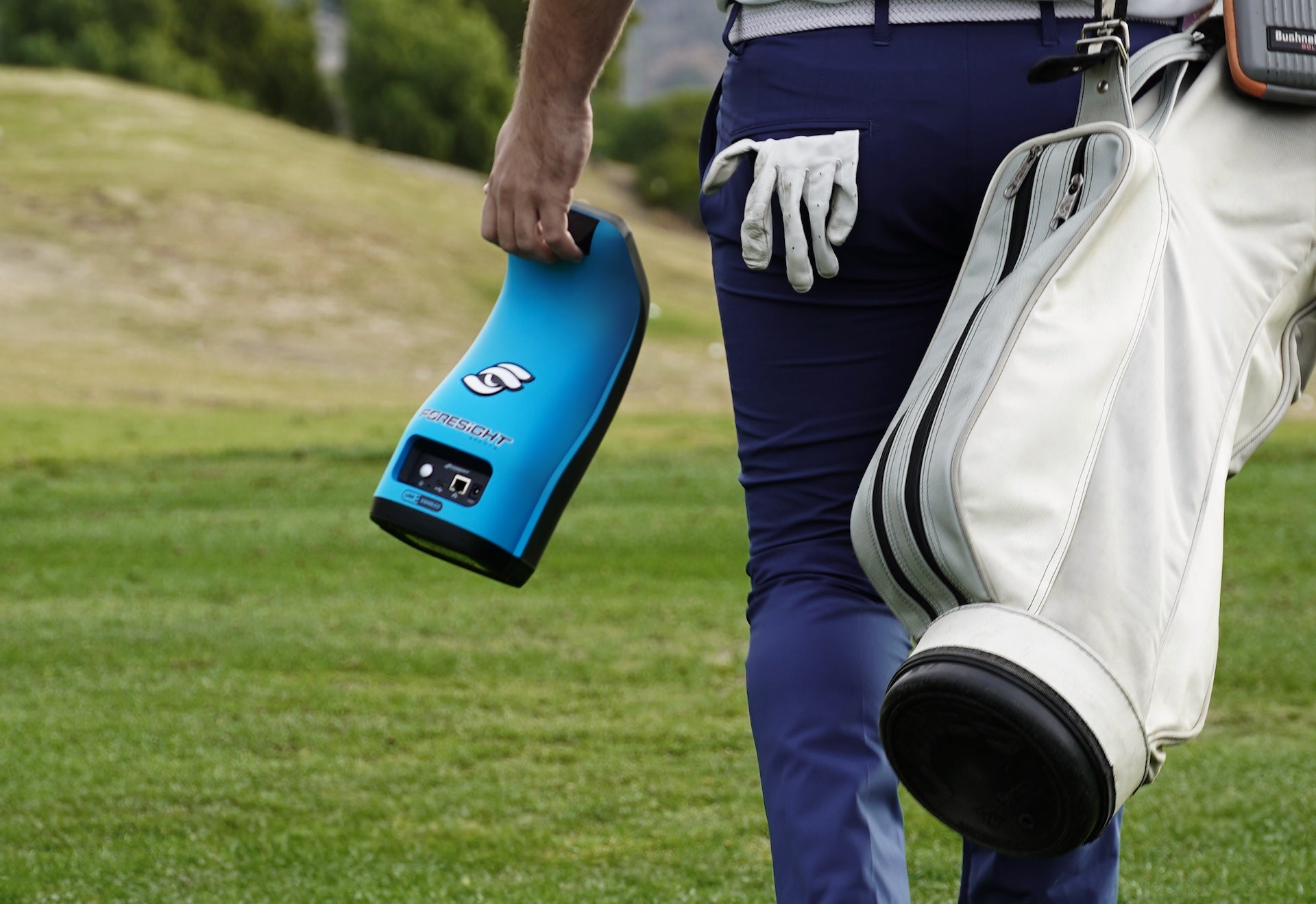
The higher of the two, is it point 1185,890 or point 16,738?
point 1185,890

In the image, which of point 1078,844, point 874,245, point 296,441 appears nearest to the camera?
point 1078,844

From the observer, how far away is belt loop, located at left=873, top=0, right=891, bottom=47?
5.04ft

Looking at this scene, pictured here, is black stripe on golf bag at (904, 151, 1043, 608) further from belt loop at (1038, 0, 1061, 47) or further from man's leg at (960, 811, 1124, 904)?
man's leg at (960, 811, 1124, 904)

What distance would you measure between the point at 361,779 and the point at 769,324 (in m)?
2.13

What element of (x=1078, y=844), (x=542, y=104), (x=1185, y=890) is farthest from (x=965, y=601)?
(x=1185, y=890)

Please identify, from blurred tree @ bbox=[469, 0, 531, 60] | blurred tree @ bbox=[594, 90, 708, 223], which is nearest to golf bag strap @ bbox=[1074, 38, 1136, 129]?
blurred tree @ bbox=[594, 90, 708, 223]

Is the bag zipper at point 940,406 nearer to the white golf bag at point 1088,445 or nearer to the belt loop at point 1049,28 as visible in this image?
the white golf bag at point 1088,445

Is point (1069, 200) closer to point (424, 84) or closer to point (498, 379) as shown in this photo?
point (498, 379)

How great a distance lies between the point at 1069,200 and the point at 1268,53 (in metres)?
0.25

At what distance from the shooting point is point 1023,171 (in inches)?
57.7

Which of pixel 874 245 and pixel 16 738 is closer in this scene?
pixel 874 245

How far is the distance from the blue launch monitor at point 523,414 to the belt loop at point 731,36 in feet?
1.65

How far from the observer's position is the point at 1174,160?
1.44m

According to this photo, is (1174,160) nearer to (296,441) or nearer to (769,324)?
(769,324)
